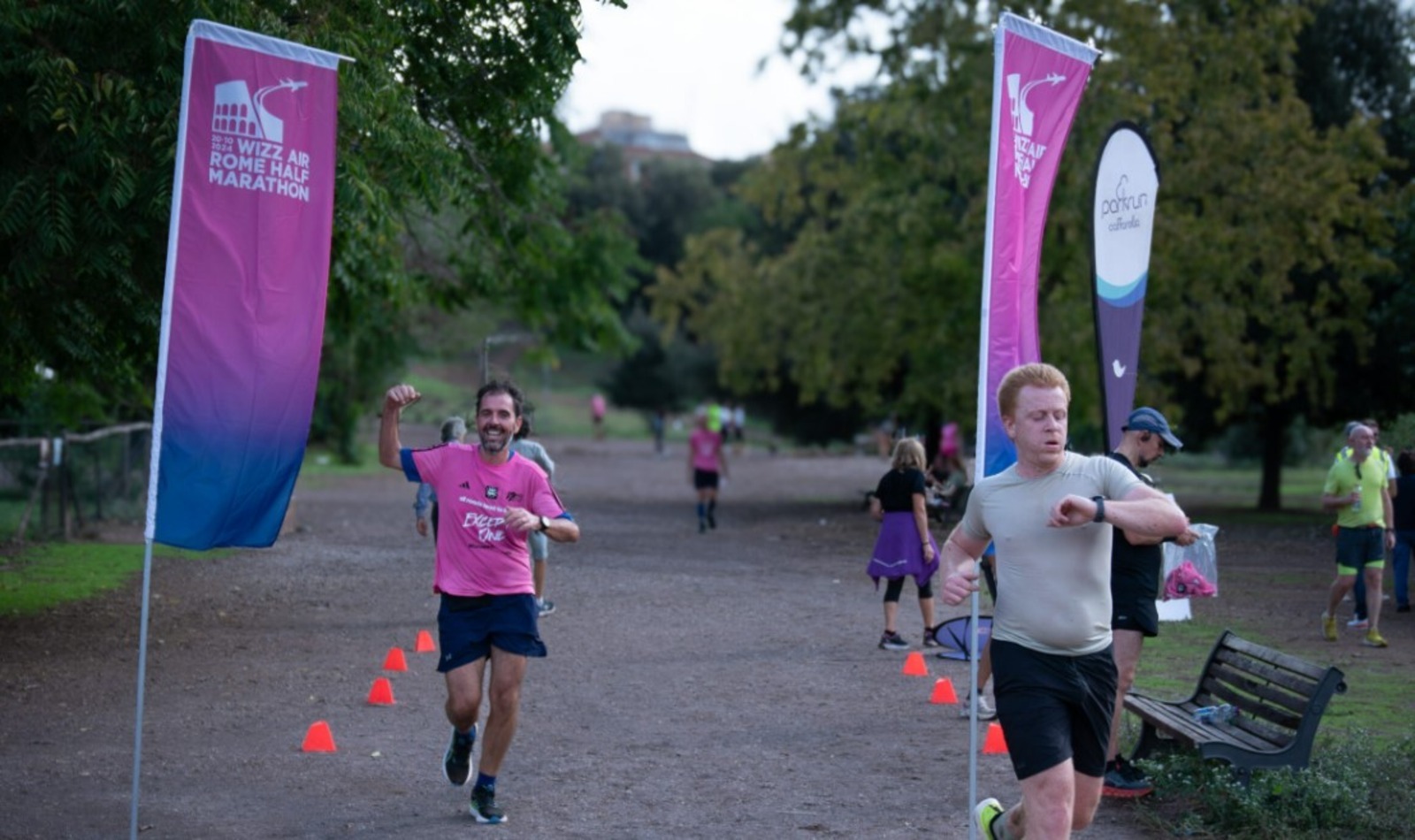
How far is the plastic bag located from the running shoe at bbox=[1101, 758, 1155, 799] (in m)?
1.96

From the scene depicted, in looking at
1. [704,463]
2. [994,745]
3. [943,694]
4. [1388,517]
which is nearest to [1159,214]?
[704,463]

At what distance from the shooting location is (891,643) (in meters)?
13.1

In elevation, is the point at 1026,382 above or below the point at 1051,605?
above

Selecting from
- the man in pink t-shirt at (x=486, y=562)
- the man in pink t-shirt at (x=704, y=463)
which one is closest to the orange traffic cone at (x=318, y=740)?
the man in pink t-shirt at (x=486, y=562)

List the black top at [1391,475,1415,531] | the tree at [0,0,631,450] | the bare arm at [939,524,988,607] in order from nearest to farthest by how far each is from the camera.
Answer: the bare arm at [939,524,988,607]
the tree at [0,0,631,450]
the black top at [1391,475,1415,531]

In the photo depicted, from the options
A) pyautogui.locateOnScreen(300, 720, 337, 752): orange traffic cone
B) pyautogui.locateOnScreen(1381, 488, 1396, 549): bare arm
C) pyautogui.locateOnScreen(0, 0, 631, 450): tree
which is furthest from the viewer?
pyautogui.locateOnScreen(1381, 488, 1396, 549): bare arm

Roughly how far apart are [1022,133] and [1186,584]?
387 cm

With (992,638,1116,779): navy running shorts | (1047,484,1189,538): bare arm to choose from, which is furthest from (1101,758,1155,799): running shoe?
(1047,484,1189,538): bare arm

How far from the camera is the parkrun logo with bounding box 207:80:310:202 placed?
7.25 metres

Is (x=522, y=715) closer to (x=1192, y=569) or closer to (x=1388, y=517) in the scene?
(x=1192, y=569)

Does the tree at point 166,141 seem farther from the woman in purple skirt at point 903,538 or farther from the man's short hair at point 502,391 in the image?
the woman in purple skirt at point 903,538

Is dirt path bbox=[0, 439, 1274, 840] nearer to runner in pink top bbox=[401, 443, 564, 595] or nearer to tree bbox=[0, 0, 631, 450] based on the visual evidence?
runner in pink top bbox=[401, 443, 564, 595]

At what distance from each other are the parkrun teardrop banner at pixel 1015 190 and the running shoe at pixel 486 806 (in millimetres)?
2810

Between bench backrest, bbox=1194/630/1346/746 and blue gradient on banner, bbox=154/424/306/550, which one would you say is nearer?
blue gradient on banner, bbox=154/424/306/550
